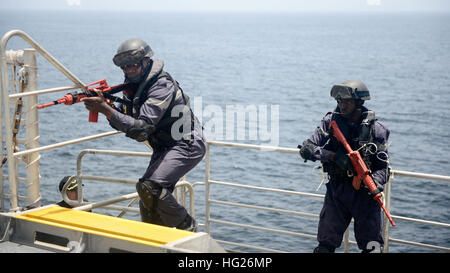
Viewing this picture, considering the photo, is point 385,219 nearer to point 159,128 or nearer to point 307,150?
point 307,150

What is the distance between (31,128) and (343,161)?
396 cm

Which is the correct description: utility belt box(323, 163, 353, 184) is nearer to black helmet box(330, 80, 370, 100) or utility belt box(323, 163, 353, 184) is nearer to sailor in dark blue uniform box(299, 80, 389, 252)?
sailor in dark blue uniform box(299, 80, 389, 252)

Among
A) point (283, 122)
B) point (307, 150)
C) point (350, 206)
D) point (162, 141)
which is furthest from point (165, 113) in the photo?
point (283, 122)

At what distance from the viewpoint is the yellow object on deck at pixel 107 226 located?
4.41 m

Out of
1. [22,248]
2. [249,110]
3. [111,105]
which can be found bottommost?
[249,110]

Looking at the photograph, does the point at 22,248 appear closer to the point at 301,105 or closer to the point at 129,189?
the point at 129,189

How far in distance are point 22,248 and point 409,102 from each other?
43.2 m

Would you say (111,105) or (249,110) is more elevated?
(111,105)

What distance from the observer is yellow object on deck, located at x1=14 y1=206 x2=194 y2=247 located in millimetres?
4410

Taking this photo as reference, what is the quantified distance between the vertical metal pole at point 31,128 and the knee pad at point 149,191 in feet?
7.01

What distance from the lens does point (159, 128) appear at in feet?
20.4

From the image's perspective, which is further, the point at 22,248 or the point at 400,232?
the point at 400,232

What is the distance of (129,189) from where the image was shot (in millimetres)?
23734
